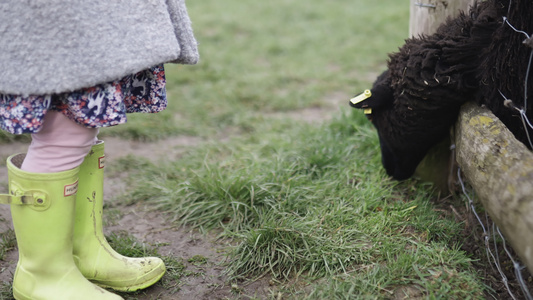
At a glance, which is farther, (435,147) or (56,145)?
(435,147)

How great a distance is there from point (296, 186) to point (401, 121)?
608 millimetres

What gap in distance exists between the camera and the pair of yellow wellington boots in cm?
154

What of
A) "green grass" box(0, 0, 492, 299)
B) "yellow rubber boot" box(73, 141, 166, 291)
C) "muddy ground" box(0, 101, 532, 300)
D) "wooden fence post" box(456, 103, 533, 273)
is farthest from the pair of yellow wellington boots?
"wooden fence post" box(456, 103, 533, 273)

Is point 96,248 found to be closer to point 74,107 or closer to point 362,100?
point 74,107

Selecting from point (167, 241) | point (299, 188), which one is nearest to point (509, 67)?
point (299, 188)

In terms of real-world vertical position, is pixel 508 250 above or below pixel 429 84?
below

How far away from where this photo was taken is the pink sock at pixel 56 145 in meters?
1.49

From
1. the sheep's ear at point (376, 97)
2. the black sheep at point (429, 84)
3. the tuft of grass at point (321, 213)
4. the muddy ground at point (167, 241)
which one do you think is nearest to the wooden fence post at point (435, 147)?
the tuft of grass at point (321, 213)

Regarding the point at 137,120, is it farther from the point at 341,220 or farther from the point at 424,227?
the point at 424,227

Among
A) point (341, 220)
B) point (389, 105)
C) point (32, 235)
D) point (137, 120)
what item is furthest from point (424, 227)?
point (137, 120)

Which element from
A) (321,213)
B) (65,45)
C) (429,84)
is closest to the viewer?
(65,45)

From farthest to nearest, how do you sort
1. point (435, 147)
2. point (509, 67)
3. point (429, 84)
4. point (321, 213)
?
point (435, 147)
point (321, 213)
point (429, 84)
point (509, 67)

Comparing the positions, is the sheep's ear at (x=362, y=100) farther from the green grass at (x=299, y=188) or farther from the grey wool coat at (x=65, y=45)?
the grey wool coat at (x=65, y=45)

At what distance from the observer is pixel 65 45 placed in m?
1.36
